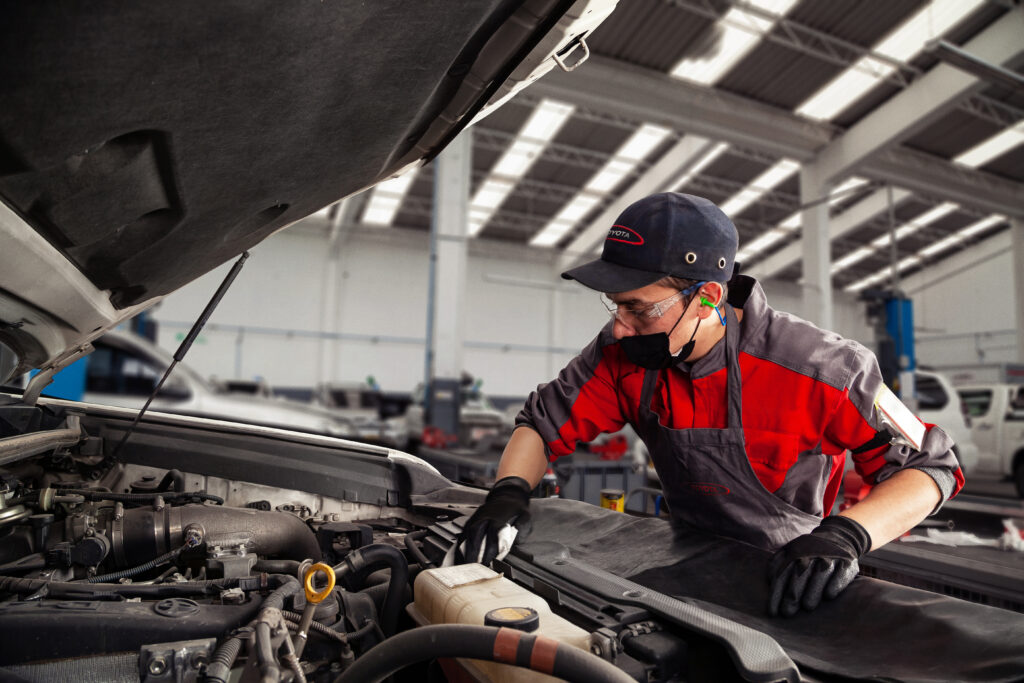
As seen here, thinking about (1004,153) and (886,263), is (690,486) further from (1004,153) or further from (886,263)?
(886,263)

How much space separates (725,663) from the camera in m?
0.85

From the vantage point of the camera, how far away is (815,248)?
9828mm

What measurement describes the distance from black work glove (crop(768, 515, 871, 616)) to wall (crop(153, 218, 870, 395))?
11.5 metres

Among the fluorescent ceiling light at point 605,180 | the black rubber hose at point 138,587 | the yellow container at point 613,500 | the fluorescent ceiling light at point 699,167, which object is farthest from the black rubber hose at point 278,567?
the fluorescent ceiling light at point 699,167

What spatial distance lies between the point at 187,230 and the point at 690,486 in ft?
4.09

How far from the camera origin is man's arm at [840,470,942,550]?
126 centimetres

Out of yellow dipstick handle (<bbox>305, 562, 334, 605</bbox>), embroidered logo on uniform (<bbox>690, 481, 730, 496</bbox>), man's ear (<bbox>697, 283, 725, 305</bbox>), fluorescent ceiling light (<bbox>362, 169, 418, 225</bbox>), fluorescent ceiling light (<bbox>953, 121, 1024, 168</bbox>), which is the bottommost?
yellow dipstick handle (<bbox>305, 562, 334, 605</bbox>)

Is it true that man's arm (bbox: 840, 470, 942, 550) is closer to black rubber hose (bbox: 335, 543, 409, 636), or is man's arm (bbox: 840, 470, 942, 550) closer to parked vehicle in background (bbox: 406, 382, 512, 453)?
black rubber hose (bbox: 335, 543, 409, 636)

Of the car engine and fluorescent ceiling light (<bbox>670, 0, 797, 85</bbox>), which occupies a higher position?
fluorescent ceiling light (<bbox>670, 0, 797, 85</bbox>)

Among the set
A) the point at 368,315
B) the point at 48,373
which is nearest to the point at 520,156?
the point at 368,315

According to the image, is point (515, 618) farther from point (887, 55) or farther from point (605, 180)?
point (605, 180)

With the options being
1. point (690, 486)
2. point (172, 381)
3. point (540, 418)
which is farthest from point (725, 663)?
point (172, 381)

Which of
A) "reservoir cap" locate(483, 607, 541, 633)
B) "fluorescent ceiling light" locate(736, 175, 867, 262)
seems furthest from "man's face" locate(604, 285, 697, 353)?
"fluorescent ceiling light" locate(736, 175, 867, 262)

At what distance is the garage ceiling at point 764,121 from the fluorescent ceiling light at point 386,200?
2.6 inches
